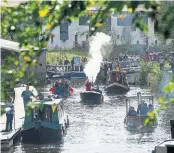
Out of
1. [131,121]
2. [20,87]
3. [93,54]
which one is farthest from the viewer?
[93,54]

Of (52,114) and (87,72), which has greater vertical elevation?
(87,72)

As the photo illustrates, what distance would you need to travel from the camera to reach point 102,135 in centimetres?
2534

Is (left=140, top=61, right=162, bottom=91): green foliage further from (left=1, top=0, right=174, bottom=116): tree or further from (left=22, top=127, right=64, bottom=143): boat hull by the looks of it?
(left=1, top=0, right=174, bottom=116): tree

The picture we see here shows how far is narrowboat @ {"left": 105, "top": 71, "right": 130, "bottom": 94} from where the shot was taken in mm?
39625

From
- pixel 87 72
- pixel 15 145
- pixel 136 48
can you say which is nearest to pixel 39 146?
pixel 15 145

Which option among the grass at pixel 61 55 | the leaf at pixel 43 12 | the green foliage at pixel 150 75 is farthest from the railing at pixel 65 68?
the leaf at pixel 43 12

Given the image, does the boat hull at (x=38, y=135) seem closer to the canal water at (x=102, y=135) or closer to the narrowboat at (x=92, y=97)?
the canal water at (x=102, y=135)

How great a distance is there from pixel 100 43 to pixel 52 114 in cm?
3500

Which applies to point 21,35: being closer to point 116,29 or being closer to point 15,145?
point 15,145

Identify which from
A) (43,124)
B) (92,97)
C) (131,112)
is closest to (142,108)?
(131,112)

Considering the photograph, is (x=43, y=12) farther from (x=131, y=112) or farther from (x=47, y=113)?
(x=131, y=112)

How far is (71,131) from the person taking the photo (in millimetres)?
25875

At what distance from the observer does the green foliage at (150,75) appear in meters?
39.2

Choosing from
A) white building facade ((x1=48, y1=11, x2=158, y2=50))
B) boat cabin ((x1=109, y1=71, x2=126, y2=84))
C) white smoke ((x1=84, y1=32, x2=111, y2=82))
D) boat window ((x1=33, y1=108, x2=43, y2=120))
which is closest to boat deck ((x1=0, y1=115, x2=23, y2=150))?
boat window ((x1=33, y1=108, x2=43, y2=120))
